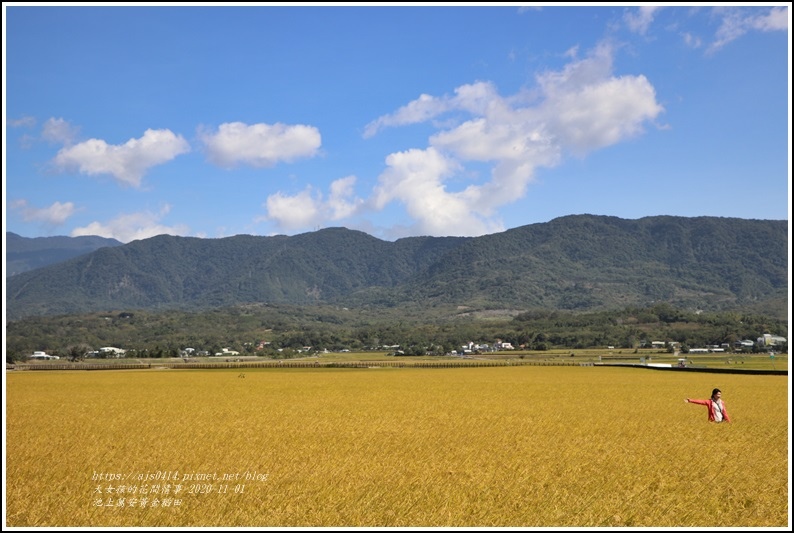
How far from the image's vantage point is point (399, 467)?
16406 millimetres

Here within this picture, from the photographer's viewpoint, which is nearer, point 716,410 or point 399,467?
point 399,467

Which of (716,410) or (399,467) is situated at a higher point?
(716,410)

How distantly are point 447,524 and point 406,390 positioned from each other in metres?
33.8

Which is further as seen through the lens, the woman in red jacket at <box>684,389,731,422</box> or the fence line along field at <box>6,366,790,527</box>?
the woman in red jacket at <box>684,389,731,422</box>

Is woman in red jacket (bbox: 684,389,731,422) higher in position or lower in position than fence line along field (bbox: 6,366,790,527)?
higher

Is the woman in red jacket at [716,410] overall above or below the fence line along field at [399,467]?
above

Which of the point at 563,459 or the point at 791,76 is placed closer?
the point at 791,76

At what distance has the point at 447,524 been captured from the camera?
469 inches

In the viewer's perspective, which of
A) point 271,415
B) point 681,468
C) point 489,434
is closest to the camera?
point 681,468

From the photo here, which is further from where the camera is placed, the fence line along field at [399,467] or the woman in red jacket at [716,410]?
the woman in red jacket at [716,410]

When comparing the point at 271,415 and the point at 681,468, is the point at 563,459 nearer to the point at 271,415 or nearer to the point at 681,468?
the point at 681,468

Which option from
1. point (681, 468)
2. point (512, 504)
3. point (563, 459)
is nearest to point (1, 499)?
point (512, 504)

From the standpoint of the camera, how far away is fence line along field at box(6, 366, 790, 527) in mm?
12430

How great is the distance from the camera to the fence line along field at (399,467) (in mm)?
12430
